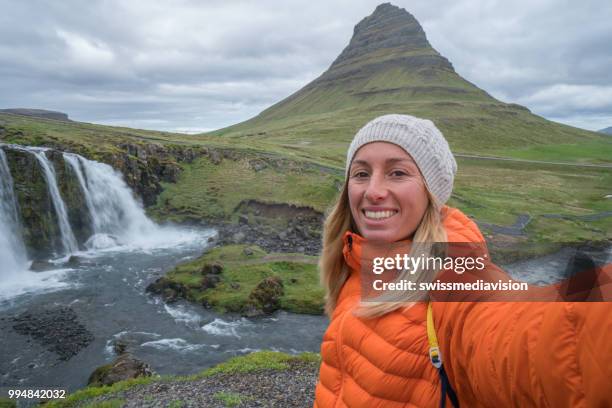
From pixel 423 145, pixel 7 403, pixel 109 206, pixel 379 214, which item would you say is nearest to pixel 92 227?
pixel 109 206

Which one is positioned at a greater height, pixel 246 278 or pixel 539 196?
pixel 539 196

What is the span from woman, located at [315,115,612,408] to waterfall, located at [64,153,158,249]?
1409 inches

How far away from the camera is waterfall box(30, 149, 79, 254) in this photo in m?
32.5

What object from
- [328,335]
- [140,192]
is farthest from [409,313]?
[140,192]

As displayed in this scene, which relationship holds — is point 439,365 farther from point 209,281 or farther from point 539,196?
point 539,196

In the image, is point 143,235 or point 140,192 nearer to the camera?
point 143,235

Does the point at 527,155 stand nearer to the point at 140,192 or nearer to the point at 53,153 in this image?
the point at 140,192

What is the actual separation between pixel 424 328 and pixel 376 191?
1057 millimetres

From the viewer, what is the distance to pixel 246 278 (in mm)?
25688

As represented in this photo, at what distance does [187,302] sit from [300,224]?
673 inches

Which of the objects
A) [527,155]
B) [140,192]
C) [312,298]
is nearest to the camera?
[312,298]

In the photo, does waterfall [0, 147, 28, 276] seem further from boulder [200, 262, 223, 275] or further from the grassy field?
boulder [200, 262, 223, 275]

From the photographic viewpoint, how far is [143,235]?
1511 inches

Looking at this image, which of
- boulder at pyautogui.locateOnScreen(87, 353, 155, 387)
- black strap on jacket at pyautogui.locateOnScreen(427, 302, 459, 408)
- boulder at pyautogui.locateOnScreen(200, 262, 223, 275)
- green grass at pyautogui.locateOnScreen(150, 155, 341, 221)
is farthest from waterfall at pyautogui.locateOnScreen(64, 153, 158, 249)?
black strap on jacket at pyautogui.locateOnScreen(427, 302, 459, 408)
